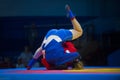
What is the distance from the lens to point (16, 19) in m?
4.71

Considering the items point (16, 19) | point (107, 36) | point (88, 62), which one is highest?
point (16, 19)

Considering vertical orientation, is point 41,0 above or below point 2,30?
above

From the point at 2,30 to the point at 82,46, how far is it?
3.96 ft

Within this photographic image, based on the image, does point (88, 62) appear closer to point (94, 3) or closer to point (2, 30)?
point (94, 3)

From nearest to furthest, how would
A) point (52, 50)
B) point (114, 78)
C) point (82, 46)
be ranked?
point (114, 78) → point (52, 50) → point (82, 46)

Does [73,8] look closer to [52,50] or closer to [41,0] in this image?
[41,0]

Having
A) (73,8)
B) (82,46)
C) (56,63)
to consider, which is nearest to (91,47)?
(82,46)

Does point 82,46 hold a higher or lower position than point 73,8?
lower

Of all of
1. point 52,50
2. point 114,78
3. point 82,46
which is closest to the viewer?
point 114,78

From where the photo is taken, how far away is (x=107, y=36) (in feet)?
15.1

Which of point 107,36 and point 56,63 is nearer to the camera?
point 56,63

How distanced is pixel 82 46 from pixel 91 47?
145mm

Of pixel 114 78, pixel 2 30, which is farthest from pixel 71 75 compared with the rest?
pixel 2 30

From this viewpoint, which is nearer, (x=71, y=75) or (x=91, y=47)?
(x=71, y=75)
